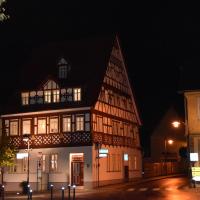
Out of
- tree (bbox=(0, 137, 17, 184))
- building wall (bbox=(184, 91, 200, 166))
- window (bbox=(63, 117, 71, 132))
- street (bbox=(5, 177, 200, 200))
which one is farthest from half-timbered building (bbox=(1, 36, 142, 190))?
building wall (bbox=(184, 91, 200, 166))

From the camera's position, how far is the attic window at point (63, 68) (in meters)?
51.7

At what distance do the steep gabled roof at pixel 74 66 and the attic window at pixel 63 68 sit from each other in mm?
436

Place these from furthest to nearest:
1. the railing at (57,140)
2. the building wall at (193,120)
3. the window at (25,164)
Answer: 1. the window at (25,164)
2. the railing at (57,140)
3. the building wall at (193,120)

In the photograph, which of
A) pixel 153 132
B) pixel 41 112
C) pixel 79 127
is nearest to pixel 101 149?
pixel 79 127

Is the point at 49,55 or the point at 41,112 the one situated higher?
the point at 49,55

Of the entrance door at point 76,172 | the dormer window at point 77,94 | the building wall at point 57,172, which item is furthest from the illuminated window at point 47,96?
the entrance door at point 76,172

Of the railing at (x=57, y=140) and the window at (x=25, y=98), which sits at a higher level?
the window at (x=25, y=98)

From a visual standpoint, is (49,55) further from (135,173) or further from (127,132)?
(135,173)

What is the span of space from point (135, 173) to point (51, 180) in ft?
47.8

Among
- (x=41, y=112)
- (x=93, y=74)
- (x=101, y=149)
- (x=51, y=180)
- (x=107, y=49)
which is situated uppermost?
(x=107, y=49)

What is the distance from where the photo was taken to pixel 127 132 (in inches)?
2307

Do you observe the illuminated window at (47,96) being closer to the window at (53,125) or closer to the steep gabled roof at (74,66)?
the steep gabled roof at (74,66)

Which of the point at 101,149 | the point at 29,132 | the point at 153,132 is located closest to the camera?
the point at 101,149

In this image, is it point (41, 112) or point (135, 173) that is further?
point (135, 173)
